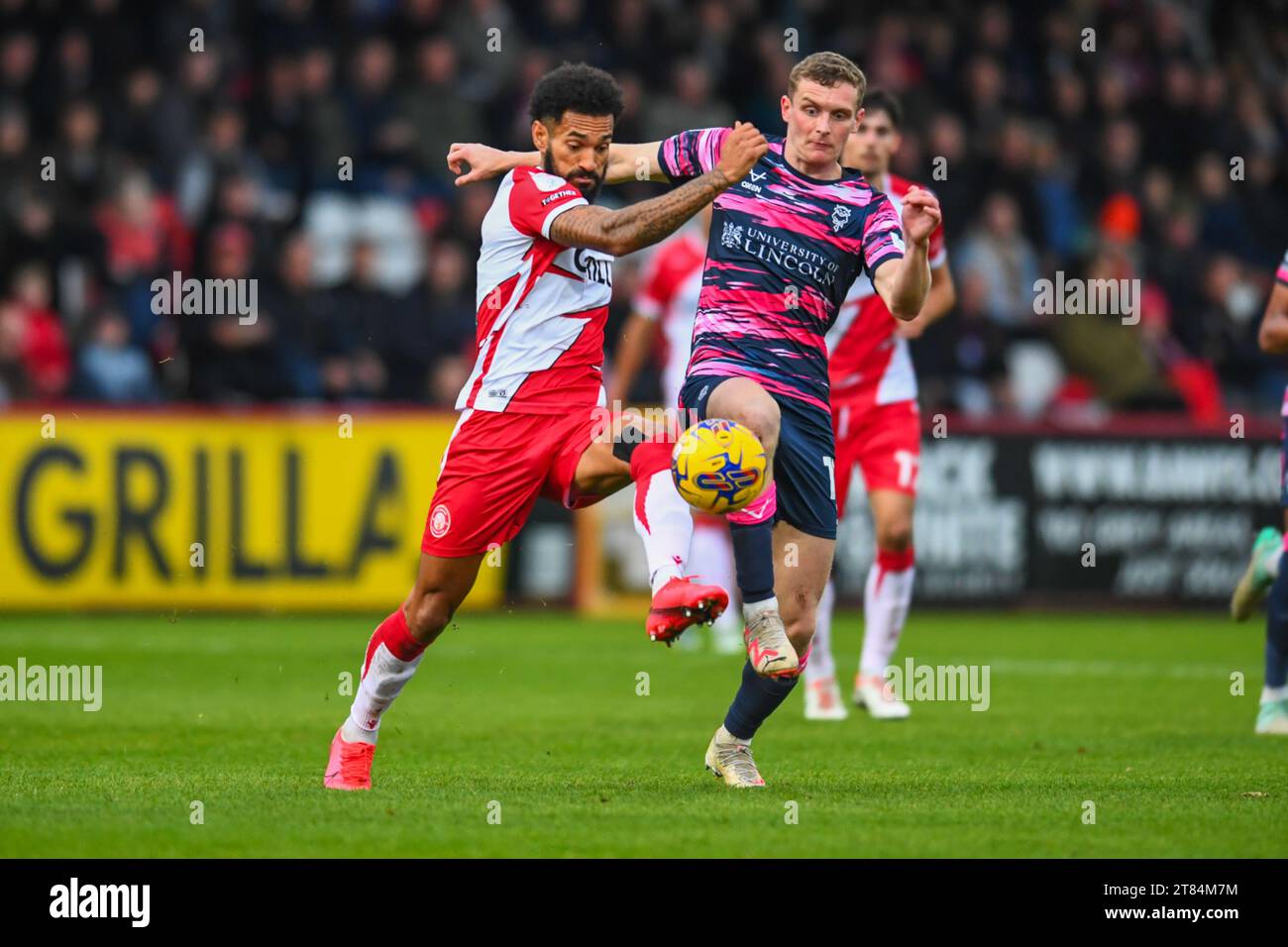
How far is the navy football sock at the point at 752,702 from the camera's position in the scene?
7.14m

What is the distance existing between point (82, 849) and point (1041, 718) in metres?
5.63

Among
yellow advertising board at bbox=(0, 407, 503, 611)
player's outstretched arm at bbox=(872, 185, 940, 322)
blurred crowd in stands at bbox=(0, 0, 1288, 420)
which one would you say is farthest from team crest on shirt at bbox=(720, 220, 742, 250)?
blurred crowd in stands at bbox=(0, 0, 1288, 420)

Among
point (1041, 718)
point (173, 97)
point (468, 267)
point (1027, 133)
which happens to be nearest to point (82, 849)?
point (1041, 718)

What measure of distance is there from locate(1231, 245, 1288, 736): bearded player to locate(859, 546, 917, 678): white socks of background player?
1.64 metres

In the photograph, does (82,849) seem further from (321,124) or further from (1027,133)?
(1027,133)

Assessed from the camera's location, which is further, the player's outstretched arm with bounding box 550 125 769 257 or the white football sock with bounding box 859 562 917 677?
the white football sock with bounding box 859 562 917 677

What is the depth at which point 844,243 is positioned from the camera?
23.9 ft

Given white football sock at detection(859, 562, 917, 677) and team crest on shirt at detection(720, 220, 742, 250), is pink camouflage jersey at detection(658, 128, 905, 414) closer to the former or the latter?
team crest on shirt at detection(720, 220, 742, 250)

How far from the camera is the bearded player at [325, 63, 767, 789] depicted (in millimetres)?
6957

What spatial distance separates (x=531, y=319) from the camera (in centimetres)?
724

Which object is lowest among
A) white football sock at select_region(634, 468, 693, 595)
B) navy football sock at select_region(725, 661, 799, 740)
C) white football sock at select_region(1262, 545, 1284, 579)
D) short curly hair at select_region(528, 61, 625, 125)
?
navy football sock at select_region(725, 661, 799, 740)

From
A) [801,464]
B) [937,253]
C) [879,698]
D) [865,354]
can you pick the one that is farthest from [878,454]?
[801,464]

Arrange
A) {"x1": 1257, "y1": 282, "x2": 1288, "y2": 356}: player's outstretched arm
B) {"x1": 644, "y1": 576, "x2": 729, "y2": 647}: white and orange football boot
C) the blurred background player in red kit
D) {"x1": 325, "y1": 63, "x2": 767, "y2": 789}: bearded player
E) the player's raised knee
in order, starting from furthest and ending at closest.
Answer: the blurred background player in red kit, {"x1": 1257, "y1": 282, "x2": 1288, "y2": 356}: player's outstretched arm, the player's raised knee, {"x1": 325, "y1": 63, "x2": 767, "y2": 789}: bearded player, {"x1": 644, "y1": 576, "x2": 729, "y2": 647}: white and orange football boot

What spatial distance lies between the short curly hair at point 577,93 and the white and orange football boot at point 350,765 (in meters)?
2.30
